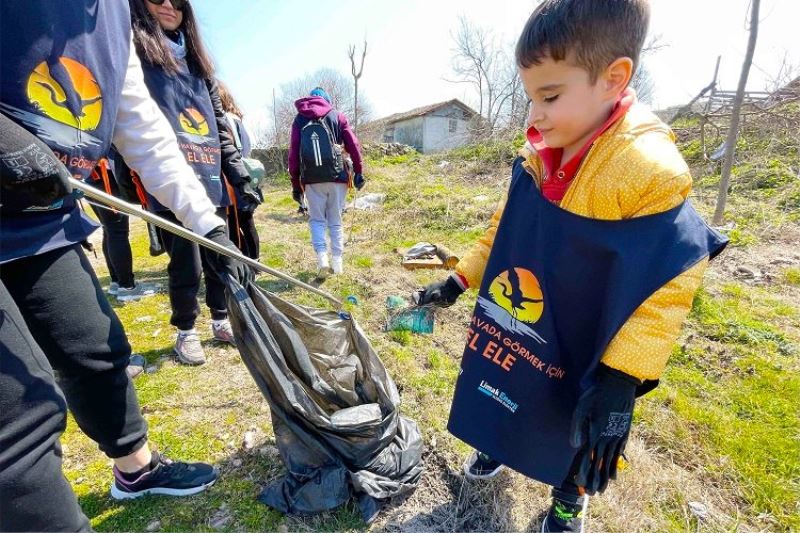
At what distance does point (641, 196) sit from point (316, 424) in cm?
127

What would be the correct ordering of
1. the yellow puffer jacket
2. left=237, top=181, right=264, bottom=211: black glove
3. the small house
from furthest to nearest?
the small house
left=237, top=181, right=264, bottom=211: black glove
the yellow puffer jacket

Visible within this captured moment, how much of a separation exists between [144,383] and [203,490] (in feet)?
3.26

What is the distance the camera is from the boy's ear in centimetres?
A: 98

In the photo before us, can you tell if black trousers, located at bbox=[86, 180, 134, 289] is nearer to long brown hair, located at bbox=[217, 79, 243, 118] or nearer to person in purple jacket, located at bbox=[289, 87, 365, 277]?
long brown hair, located at bbox=[217, 79, 243, 118]

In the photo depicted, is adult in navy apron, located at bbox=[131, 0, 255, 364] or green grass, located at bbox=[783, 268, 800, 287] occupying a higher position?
adult in navy apron, located at bbox=[131, 0, 255, 364]

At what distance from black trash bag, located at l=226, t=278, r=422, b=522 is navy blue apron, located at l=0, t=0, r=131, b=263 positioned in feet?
2.04

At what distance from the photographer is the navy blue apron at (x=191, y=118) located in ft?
6.73

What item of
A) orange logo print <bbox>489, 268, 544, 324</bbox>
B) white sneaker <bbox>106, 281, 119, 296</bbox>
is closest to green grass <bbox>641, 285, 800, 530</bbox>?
orange logo print <bbox>489, 268, 544, 324</bbox>

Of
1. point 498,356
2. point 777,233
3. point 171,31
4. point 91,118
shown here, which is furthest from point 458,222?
point 91,118

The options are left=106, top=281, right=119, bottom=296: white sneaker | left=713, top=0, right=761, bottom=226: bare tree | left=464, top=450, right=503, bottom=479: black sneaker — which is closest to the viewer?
left=464, top=450, right=503, bottom=479: black sneaker

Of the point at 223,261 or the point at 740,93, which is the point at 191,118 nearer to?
the point at 223,261

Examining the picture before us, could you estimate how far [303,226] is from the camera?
6746 mm

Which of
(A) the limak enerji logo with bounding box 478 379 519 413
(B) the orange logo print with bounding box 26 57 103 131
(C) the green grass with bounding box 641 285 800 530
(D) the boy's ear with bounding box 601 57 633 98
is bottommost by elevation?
(C) the green grass with bounding box 641 285 800 530

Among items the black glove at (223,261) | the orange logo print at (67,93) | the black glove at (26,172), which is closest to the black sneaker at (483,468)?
the black glove at (223,261)
